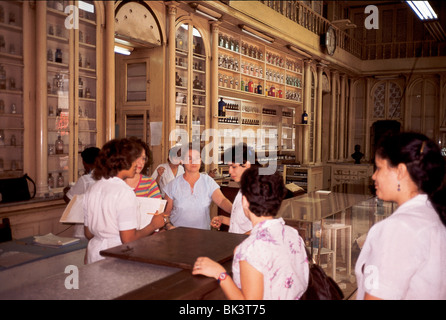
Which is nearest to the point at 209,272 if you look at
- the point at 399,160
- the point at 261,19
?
the point at 399,160

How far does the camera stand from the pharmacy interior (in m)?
4.39

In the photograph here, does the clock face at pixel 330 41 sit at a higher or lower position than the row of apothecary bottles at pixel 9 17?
higher

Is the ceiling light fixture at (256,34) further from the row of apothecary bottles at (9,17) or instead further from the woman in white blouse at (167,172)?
the row of apothecary bottles at (9,17)

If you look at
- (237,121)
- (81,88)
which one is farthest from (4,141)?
(237,121)

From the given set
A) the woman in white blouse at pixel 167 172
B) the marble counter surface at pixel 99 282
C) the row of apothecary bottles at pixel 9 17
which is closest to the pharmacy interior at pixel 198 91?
the row of apothecary bottles at pixel 9 17

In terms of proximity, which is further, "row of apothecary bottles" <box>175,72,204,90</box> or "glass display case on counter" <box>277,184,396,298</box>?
"row of apothecary bottles" <box>175,72,204,90</box>

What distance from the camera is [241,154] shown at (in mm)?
3078

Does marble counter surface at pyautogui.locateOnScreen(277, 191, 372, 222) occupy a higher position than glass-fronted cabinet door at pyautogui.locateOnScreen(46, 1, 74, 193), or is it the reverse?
glass-fronted cabinet door at pyautogui.locateOnScreen(46, 1, 74, 193)

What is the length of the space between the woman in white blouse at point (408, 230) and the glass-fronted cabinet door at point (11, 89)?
411 cm

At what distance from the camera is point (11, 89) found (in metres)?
4.38

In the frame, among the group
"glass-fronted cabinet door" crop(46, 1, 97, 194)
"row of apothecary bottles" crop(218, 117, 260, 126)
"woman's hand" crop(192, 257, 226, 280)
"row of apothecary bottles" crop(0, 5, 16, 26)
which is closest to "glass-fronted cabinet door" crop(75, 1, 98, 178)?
"glass-fronted cabinet door" crop(46, 1, 97, 194)

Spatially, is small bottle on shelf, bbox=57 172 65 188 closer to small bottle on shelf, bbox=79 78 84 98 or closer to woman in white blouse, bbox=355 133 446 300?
small bottle on shelf, bbox=79 78 84 98

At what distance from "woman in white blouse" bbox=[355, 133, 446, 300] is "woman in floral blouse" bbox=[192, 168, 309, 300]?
0.91ft

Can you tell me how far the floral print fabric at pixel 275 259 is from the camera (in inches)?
59.8
